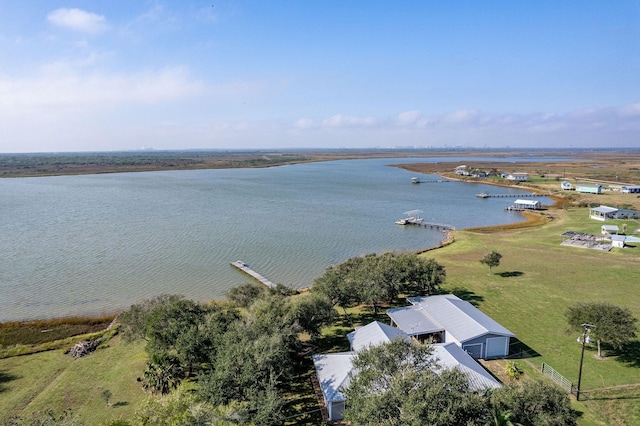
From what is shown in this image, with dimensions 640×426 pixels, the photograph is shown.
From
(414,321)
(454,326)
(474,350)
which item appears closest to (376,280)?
(414,321)

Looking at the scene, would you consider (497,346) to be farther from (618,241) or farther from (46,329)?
(618,241)

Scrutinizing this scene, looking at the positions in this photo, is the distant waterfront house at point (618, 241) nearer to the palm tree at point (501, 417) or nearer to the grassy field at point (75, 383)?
the palm tree at point (501, 417)

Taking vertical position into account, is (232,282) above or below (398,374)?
below

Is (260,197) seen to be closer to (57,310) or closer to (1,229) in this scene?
(1,229)

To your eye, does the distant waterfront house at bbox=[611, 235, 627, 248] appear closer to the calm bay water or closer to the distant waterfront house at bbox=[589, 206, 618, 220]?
the distant waterfront house at bbox=[589, 206, 618, 220]

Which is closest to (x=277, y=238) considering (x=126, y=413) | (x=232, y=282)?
(x=232, y=282)
